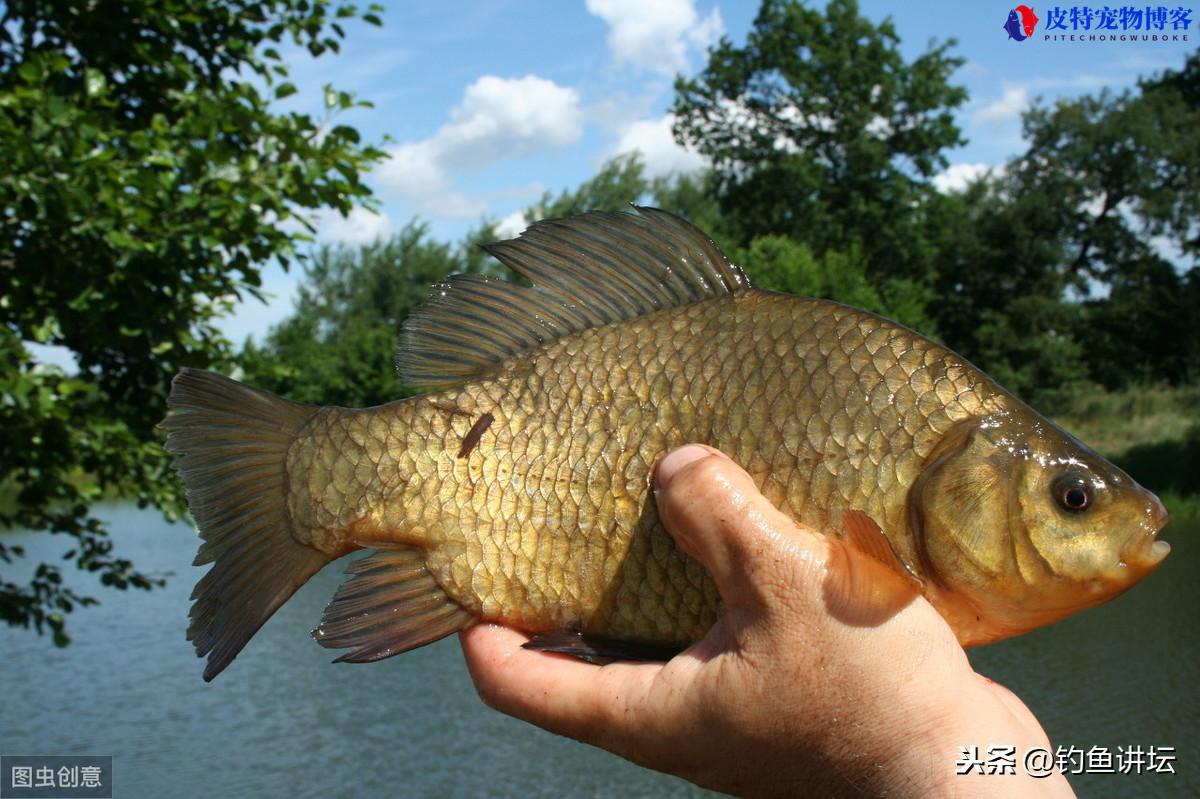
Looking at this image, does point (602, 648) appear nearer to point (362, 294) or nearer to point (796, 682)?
point (796, 682)

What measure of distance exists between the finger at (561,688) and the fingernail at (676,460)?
283 millimetres

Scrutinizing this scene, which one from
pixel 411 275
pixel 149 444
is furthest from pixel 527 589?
pixel 411 275

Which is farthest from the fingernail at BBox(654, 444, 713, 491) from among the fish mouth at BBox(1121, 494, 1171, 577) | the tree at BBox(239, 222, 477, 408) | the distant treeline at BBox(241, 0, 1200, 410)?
the tree at BBox(239, 222, 477, 408)

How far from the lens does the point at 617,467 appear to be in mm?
1638

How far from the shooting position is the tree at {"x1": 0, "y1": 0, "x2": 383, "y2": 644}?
3.98 m

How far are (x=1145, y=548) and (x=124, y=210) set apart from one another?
3.67 meters

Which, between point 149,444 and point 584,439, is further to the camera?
point 149,444

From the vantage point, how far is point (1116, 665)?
10.7 meters

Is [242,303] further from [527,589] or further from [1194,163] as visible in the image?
[1194,163]

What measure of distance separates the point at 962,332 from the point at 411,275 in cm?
1684

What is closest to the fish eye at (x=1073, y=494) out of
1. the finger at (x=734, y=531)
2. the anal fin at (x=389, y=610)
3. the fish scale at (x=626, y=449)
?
the fish scale at (x=626, y=449)

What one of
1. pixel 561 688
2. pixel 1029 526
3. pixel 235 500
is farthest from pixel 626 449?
pixel 235 500

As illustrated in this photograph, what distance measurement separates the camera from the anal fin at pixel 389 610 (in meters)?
1.72

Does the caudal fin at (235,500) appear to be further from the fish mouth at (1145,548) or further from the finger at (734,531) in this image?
the fish mouth at (1145,548)
